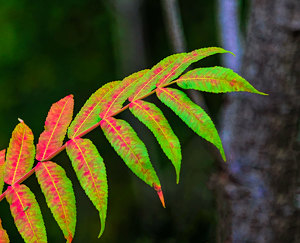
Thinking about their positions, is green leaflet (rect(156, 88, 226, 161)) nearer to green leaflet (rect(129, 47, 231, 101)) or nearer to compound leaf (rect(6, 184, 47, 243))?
green leaflet (rect(129, 47, 231, 101))

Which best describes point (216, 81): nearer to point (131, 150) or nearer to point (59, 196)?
point (131, 150)

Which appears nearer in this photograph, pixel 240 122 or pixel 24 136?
pixel 24 136

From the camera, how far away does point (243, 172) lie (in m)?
1.29

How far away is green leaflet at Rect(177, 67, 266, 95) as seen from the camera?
25.2 inches

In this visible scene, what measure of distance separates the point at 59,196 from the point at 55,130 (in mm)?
123

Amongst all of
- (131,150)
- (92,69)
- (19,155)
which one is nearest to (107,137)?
(131,150)

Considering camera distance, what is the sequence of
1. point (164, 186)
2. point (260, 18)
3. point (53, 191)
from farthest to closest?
point (164, 186) < point (260, 18) < point (53, 191)

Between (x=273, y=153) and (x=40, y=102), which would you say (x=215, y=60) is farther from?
(x=273, y=153)

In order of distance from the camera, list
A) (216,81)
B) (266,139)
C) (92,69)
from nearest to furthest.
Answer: (216,81) → (266,139) → (92,69)

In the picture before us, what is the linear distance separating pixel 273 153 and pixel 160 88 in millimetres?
642

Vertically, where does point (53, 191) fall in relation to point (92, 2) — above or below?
above

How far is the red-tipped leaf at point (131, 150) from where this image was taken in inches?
25.6

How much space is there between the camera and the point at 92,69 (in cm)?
430

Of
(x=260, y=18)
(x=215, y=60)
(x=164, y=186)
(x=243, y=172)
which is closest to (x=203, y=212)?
(x=164, y=186)
